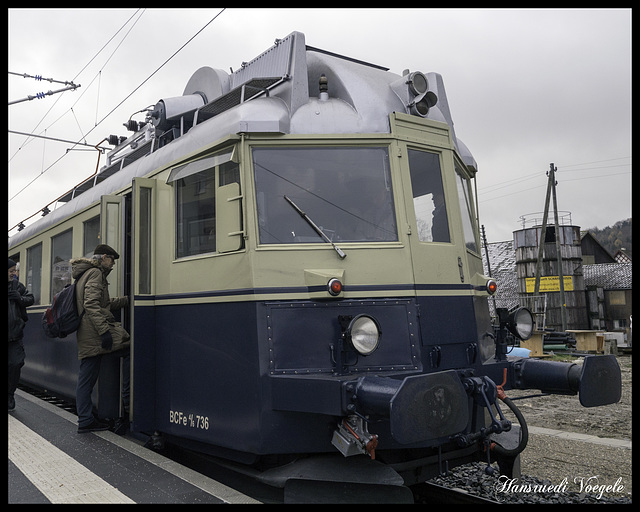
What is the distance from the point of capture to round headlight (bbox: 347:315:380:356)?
13.2 feet

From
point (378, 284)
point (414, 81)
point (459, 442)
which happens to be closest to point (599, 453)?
point (459, 442)

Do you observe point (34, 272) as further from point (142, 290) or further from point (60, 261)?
point (142, 290)

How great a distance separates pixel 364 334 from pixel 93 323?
9.22ft

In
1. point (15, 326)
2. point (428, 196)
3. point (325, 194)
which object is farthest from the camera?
point (15, 326)

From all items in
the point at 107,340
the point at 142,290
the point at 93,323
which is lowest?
the point at 107,340

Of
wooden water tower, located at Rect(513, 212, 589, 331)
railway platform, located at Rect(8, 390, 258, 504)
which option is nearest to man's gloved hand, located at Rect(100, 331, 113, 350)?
railway platform, located at Rect(8, 390, 258, 504)

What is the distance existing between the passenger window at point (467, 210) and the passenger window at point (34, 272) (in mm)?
5994

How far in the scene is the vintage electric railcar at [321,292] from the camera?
4.06m

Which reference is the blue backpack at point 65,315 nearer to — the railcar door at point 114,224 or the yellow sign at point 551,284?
the railcar door at point 114,224

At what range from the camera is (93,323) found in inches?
217

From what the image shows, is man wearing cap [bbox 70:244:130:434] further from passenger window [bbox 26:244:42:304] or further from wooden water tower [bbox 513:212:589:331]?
wooden water tower [bbox 513:212:589:331]

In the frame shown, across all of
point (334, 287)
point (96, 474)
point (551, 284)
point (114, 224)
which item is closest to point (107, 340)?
point (114, 224)

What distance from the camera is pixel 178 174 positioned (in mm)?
5000

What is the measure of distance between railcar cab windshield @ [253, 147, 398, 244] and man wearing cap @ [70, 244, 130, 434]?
1964 mm
